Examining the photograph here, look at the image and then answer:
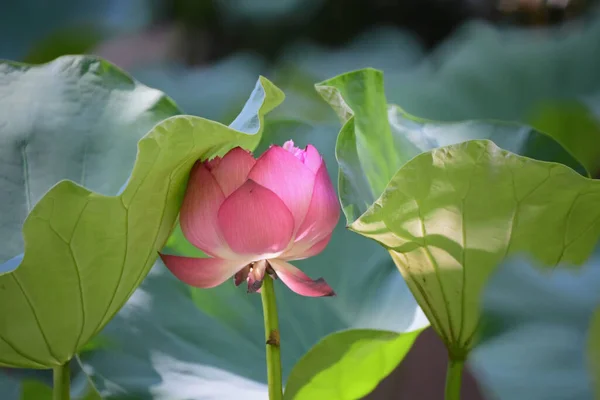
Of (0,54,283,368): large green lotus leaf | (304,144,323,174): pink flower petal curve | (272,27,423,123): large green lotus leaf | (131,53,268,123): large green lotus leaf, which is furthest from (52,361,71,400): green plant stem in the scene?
(272,27,423,123): large green lotus leaf

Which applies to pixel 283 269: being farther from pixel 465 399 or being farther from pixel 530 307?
pixel 465 399

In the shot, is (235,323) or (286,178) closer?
(286,178)

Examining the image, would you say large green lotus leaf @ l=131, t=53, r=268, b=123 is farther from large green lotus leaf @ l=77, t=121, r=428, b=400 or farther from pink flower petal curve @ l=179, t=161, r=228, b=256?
pink flower petal curve @ l=179, t=161, r=228, b=256

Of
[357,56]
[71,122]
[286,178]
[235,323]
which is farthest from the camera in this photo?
[357,56]

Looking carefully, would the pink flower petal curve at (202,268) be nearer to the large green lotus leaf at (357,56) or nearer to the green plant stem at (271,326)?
the green plant stem at (271,326)

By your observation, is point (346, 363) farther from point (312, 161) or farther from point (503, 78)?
point (503, 78)

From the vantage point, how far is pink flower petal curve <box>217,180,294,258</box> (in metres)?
0.45

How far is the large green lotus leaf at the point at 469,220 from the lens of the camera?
1.55 ft

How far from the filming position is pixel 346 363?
0.57m

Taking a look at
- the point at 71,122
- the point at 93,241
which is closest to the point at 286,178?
the point at 93,241

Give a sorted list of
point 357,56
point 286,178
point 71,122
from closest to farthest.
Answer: point 286,178
point 71,122
point 357,56

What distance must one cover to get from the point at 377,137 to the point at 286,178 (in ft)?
0.62

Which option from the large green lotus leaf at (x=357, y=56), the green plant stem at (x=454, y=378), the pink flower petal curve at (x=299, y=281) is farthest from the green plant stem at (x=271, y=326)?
the large green lotus leaf at (x=357, y=56)

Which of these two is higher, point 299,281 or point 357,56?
point 357,56
